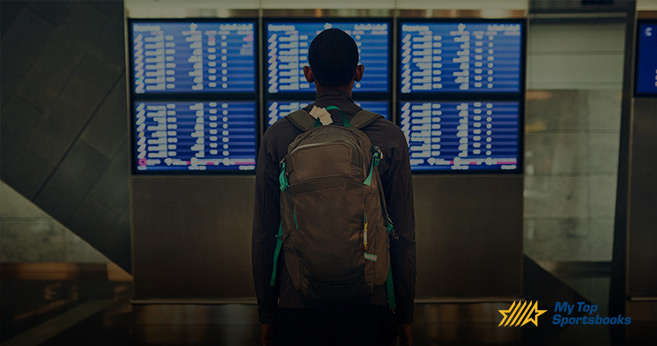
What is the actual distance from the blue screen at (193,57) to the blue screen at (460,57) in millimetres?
1342

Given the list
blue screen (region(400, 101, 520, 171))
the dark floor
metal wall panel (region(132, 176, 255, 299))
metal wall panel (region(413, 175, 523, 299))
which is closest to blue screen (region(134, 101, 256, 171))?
metal wall panel (region(132, 176, 255, 299))

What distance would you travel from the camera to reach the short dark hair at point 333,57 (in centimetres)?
178

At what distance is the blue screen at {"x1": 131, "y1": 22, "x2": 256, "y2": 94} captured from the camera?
4246 millimetres

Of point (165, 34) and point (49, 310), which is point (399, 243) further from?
point (49, 310)

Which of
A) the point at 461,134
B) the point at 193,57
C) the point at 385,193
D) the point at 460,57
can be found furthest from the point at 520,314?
the point at 193,57

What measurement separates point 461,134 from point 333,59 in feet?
9.15

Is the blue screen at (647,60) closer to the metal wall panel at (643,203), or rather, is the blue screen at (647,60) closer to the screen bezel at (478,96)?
the metal wall panel at (643,203)

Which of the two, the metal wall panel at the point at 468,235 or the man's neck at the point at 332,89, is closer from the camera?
the man's neck at the point at 332,89

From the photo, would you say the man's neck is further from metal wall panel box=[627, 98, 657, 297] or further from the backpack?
metal wall panel box=[627, 98, 657, 297]

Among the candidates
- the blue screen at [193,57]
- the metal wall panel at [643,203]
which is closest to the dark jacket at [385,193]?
the blue screen at [193,57]

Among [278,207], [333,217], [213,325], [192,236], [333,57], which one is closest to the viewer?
[333,217]

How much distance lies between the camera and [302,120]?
6.01 feet

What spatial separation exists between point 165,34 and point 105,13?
164 centimetres

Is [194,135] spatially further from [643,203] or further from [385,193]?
[643,203]
